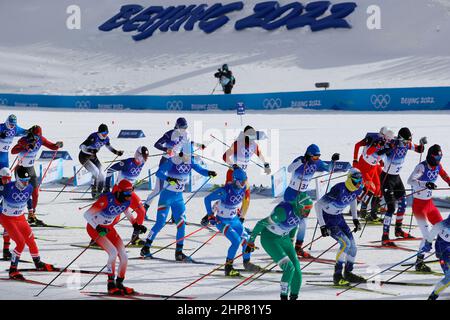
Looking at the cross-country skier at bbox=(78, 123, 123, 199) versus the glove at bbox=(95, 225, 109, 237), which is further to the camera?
the cross-country skier at bbox=(78, 123, 123, 199)

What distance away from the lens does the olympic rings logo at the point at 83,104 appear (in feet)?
159

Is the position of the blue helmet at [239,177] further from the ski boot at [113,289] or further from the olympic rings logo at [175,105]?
the olympic rings logo at [175,105]

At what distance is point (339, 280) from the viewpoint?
1398 cm

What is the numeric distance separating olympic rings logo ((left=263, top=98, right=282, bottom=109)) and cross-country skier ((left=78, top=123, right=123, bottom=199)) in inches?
834

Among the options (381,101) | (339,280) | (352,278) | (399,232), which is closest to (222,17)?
(381,101)

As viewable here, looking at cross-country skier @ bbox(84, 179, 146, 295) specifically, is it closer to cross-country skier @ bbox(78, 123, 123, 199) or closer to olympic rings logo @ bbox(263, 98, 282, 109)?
cross-country skier @ bbox(78, 123, 123, 199)

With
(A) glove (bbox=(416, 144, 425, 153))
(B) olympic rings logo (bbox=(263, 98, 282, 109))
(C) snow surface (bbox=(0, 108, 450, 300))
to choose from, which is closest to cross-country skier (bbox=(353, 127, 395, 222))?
(A) glove (bbox=(416, 144, 425, 153))

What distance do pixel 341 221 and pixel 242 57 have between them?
164 ft

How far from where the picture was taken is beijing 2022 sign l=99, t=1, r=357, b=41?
6438 cm

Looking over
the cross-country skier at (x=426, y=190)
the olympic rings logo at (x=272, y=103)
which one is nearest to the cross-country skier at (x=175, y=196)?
the cross-country skier at (x=426, y=190)

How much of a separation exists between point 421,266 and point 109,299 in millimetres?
5305

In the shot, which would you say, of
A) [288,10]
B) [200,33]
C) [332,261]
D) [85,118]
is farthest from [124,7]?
[332,261]

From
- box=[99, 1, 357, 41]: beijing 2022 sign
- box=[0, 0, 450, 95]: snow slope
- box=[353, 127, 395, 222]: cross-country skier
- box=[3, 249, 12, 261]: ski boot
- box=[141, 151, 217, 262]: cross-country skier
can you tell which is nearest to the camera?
box=[3, 249, 12, 261]: ski boot

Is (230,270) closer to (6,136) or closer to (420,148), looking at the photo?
(420,148)
